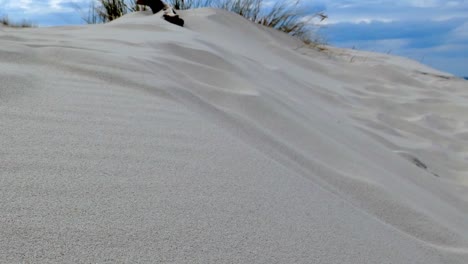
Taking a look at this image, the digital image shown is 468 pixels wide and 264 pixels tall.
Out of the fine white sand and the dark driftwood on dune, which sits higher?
the dark driftwood on dune

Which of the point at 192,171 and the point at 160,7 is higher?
the point at 160,7

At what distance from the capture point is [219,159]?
1290 millimetres

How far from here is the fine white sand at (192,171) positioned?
2.89 ft

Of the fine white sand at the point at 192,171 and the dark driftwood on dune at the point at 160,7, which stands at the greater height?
the dark driftwood on dune at the point at 160,7

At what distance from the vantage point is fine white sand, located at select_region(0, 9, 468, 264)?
0.88m

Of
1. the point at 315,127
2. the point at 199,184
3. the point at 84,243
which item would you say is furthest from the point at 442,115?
the point at 84,243

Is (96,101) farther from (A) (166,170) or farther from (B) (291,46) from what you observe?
(B) (291,46)

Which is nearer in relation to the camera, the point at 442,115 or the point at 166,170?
the point at 166,170

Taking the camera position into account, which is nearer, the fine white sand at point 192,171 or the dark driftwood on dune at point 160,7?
Result: the fine white sand at point 192,171

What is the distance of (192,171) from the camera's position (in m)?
1.18

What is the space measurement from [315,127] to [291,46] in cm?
289

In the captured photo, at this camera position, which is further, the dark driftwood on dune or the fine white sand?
the dark driftwood on dune

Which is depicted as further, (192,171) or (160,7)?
(160,7)

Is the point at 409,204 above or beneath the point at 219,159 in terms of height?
beneath
